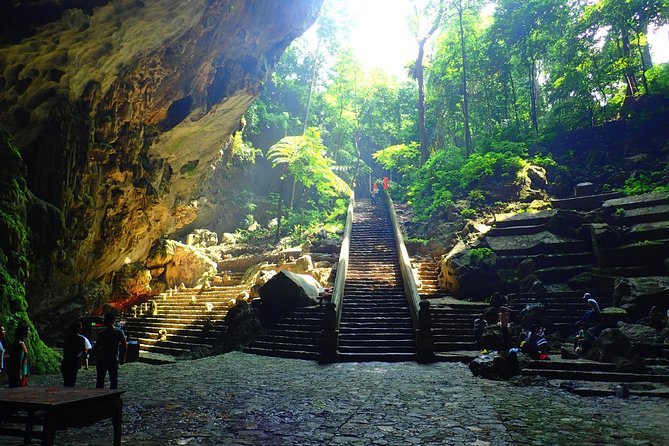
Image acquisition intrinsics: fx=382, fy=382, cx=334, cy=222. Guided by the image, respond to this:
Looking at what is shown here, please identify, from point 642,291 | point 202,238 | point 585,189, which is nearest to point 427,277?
point 642,291

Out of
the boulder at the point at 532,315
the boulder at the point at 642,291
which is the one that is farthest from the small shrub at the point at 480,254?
the boulder at the point at 642,291

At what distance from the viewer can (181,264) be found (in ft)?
75.8

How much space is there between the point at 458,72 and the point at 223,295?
26.1 m

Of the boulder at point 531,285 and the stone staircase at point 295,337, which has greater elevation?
the boulder at point 531,285

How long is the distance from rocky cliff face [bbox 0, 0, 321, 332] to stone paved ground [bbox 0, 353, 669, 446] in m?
6.41

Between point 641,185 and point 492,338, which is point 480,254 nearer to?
point 492,338

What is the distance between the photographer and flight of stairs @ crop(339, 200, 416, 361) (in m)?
11.5

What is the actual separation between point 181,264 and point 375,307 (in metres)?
14.1

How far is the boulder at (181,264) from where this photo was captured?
22344 millimetres

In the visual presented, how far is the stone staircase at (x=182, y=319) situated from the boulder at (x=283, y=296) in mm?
2154

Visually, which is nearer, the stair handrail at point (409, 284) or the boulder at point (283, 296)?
the stair handrail at point (409, 284)

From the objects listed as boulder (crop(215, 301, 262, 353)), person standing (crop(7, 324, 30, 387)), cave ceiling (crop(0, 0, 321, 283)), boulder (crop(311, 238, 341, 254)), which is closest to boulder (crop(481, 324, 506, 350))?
boulder (crop(215, 301, 262, 353))

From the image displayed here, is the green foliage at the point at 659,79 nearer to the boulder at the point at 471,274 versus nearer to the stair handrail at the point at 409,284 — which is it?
the boulder at the point at 471,274

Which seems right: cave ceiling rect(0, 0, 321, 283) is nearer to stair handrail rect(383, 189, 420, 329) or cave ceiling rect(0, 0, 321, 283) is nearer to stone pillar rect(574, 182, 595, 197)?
stair handrail rect(383, 189, 420, 329)
